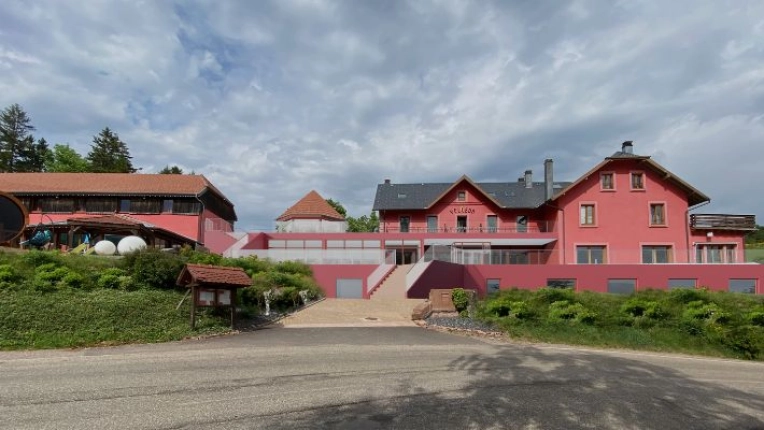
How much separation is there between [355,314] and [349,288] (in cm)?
1044

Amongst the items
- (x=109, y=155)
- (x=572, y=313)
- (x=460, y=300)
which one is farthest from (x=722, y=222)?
(x=109, y=155)

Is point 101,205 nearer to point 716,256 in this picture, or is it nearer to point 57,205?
point 57,205

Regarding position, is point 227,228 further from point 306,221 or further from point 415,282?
point 415,282

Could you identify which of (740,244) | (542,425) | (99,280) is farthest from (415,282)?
(740,244)

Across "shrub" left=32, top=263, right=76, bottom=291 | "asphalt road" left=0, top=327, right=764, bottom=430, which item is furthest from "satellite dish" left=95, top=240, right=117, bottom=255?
"asphalt road" left=0, top=327, right=764, bottom=430

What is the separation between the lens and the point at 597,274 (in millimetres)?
29922

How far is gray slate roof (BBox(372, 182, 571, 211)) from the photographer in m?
41.8

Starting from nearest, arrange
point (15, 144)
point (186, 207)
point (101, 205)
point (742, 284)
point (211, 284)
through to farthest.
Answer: point (211, 284)
point (742, 284)
point (101, 205)
point (186, 207)
point (15, 144)

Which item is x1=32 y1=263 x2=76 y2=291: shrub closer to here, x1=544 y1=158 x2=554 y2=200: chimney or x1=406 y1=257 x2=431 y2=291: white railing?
x1=406 y1=257 x2=431 y2=291: white railing

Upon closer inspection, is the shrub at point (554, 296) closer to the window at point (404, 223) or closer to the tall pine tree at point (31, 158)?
the window at point (404, 223)

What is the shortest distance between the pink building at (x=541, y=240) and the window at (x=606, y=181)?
0.12 metres

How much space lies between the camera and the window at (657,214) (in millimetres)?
34875

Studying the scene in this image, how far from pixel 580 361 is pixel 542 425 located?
5522 mm

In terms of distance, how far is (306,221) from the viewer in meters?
46.5
